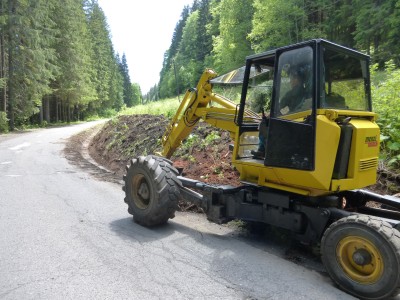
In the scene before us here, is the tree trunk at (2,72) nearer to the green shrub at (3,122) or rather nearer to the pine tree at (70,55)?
the green shrub at (3,122)

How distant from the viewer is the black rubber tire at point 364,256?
3.33m

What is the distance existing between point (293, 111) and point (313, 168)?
765 millimetres

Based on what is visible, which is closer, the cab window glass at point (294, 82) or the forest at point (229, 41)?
the cab window glass at point (294, 82)

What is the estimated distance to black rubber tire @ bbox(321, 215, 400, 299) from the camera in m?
3.33

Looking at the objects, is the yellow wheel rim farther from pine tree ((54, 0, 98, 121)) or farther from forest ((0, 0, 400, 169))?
pine tree ((54, 0, 98, 121))

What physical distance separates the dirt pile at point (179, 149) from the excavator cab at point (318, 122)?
3093mm

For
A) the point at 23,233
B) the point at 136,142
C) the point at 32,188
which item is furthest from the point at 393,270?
the point at 136,142

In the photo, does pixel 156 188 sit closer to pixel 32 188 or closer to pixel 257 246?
pixel 257 246

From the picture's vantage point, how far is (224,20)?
121 ft

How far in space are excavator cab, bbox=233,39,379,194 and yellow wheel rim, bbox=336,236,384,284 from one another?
2.11 ft

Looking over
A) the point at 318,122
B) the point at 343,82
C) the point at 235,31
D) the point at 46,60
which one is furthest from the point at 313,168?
the point at 235,31

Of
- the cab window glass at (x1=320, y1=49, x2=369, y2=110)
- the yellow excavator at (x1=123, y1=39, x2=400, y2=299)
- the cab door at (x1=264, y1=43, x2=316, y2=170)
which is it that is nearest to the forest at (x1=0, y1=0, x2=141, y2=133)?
the yellow excavator at (x1=123, y1=39, x2=400, y2=299)

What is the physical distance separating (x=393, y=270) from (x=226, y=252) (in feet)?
6.80

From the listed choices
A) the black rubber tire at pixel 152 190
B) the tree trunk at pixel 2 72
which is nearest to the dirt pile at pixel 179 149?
the black rubber tire at pixel 152 190
